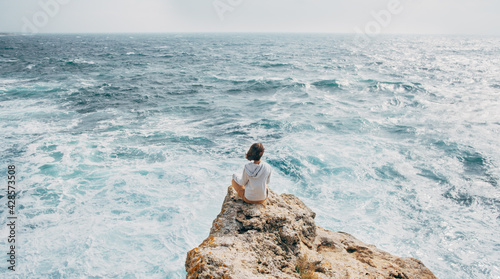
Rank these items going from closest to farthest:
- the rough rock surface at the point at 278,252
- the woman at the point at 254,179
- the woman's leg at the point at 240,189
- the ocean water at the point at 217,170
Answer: the rough rock surface at the point at 278,252 → the woman at the point at 254,179 → the woman's leg at the point at 240,189 → the ocean water at the point at 217,170

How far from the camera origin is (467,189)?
939cm

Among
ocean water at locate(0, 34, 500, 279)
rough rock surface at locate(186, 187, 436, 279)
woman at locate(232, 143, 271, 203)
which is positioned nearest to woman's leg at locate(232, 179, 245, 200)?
woman at locate(232, 143, 271, 203)

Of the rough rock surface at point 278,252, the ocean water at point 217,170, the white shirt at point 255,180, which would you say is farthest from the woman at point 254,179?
the ocean water at point 217,170

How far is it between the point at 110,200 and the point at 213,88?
18066mm

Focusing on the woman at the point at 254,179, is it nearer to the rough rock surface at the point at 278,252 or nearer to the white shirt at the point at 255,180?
the white shirt at the point at 255,180

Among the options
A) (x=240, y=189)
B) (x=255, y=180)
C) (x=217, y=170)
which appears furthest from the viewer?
(x=217, y=170)

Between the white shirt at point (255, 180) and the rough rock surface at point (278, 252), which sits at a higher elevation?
the white shirt at point (255, 180)

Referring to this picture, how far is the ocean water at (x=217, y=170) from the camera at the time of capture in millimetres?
6742

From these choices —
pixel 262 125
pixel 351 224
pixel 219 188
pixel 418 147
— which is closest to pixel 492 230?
pixel 351 224

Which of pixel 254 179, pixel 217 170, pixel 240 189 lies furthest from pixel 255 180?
pixel 217 170

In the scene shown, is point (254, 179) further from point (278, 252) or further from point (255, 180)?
point (278, 252)

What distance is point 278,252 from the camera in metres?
3.78

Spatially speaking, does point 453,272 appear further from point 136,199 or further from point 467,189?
point 136,199

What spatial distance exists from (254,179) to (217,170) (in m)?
6.57
